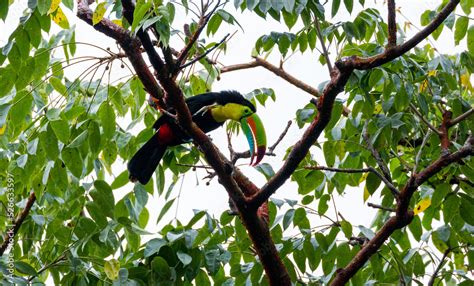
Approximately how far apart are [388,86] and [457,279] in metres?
1.06

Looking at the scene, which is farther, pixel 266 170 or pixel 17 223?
pixel 17 223

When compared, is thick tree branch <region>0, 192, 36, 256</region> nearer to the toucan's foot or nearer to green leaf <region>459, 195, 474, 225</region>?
the toucan's foot

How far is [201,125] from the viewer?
4.95 meters

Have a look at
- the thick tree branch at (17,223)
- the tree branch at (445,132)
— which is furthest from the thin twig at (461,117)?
the thick tree branch at (17,223)

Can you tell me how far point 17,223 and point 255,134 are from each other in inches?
54.4

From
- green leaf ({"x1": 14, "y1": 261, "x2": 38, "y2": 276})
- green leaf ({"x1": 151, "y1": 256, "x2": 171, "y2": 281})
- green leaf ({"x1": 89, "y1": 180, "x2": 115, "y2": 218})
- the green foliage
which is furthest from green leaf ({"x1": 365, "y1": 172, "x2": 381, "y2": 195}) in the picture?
green leaf ({"x1": 14, "y1": 261, "x2": 38, "y2": 276})

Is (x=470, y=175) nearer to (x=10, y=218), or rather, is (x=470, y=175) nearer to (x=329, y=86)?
(x=329, y=86)

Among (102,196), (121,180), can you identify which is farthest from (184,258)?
(121,180)

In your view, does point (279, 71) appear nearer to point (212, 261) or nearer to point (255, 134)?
point (255, 134)

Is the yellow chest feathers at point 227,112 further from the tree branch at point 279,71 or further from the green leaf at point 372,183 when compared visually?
the green leaf at point 372,183

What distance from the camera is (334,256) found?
3.34 m

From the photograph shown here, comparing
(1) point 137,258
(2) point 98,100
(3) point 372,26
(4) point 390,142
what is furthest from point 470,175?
(2) point 98,100

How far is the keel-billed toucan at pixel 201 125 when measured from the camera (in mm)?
4070

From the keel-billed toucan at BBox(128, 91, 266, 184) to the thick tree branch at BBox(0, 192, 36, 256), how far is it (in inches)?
20.9
